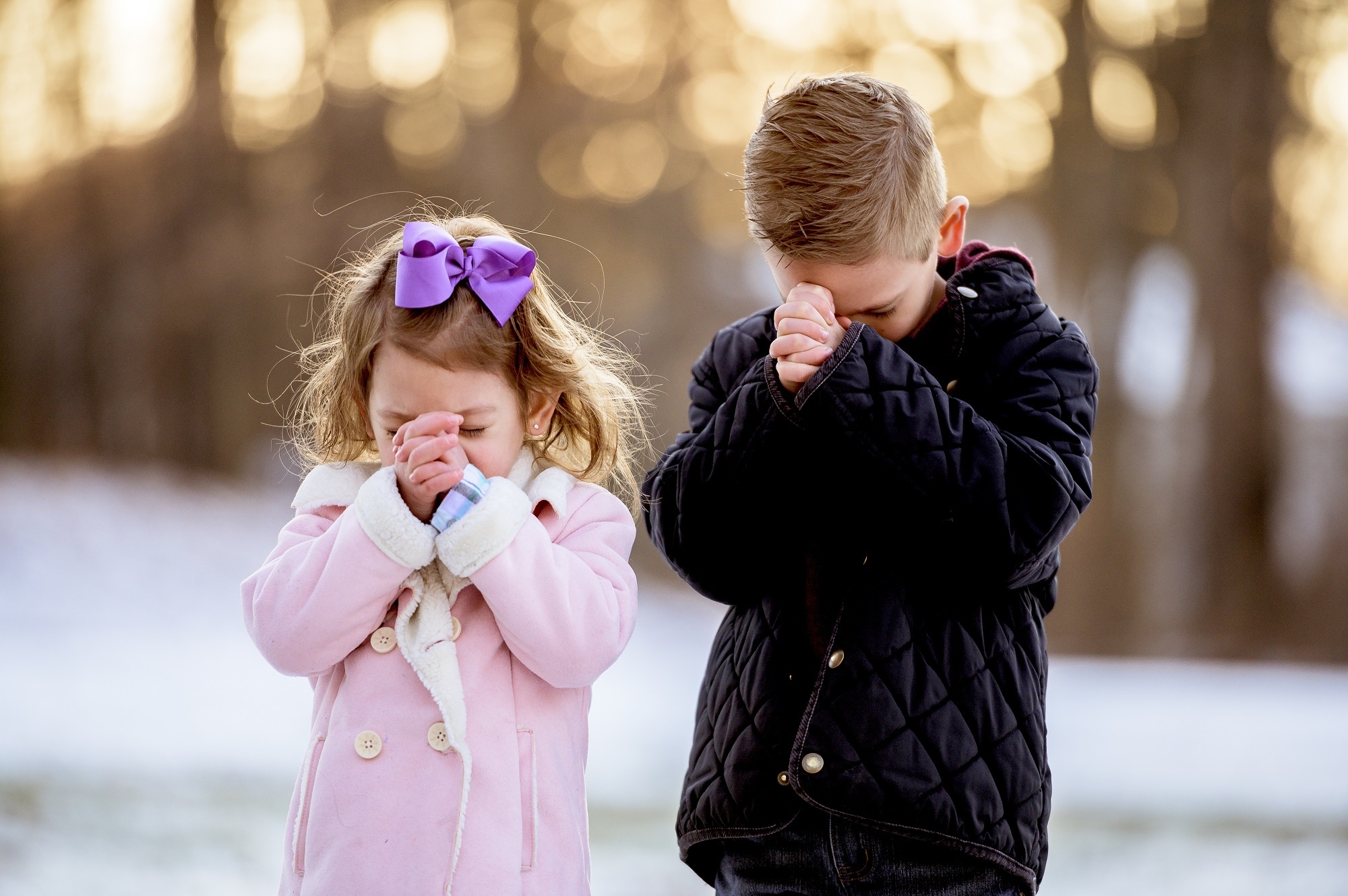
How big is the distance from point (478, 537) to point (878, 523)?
50 centimetres

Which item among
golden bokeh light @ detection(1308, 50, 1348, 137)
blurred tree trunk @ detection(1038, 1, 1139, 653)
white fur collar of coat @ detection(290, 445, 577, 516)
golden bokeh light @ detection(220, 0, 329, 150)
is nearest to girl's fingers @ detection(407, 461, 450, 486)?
white fur collar of coat @ detection(290, 445, 577, 516)

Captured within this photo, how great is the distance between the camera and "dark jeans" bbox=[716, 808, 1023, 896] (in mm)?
1460

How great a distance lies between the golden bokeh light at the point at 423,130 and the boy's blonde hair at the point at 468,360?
7135 millimetres

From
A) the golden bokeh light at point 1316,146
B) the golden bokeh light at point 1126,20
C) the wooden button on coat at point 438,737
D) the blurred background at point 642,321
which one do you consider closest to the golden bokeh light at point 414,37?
the blurred background at point 642,321

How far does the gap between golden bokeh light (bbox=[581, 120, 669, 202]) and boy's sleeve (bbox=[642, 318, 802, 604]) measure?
7049 millimetres

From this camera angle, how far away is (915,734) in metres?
1.43

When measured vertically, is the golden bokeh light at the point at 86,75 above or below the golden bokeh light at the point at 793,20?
below

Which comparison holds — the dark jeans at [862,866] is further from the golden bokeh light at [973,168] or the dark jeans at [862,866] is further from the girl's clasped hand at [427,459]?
the golden bokeh light at [973,168]

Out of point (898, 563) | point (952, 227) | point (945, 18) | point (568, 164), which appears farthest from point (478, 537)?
point (568, 164)

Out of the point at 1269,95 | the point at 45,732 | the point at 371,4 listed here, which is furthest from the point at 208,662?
the point at 1269,95

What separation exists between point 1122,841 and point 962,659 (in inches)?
99.9

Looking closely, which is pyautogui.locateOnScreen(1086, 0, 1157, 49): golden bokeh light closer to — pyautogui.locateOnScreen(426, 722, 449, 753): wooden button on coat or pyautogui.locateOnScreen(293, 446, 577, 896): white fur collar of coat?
pyautogui.locateOnScreen(293, 446, 577, 896): white fur collar of coat

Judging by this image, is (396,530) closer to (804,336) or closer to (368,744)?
(368,744)

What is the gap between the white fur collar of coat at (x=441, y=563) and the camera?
1447 millimetres
